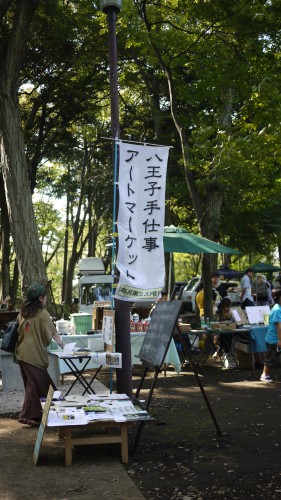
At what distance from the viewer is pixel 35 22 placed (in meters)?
19.1

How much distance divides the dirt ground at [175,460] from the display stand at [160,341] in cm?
37

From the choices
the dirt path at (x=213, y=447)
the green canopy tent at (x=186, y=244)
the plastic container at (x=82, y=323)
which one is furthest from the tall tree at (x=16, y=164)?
the dirt path at (x=213, y=447)

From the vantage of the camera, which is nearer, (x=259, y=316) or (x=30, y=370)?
(x=30, y=370)

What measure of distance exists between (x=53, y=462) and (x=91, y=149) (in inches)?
900

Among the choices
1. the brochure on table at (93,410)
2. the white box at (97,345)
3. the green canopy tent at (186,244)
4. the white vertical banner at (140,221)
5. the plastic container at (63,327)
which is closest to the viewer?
the brochure on table at (93,410)

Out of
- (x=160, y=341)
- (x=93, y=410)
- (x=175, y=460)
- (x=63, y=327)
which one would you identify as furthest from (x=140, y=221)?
(x=63, y=327)

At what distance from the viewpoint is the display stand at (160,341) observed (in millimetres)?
7012

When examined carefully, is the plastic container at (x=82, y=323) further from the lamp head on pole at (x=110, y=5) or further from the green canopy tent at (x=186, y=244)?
the lamp head on pole at (x=110, y=5)

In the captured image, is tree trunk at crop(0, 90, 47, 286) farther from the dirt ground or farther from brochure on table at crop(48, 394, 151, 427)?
brochure on table at crop(48, 394, 151, 427)

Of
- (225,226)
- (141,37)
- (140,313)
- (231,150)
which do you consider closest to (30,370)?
(140,313)

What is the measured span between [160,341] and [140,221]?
1.52 meters

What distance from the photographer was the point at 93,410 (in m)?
6.75

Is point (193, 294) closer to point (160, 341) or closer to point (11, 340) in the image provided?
point (11, 340)

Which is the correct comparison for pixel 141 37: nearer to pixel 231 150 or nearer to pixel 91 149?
pixel 231 150
